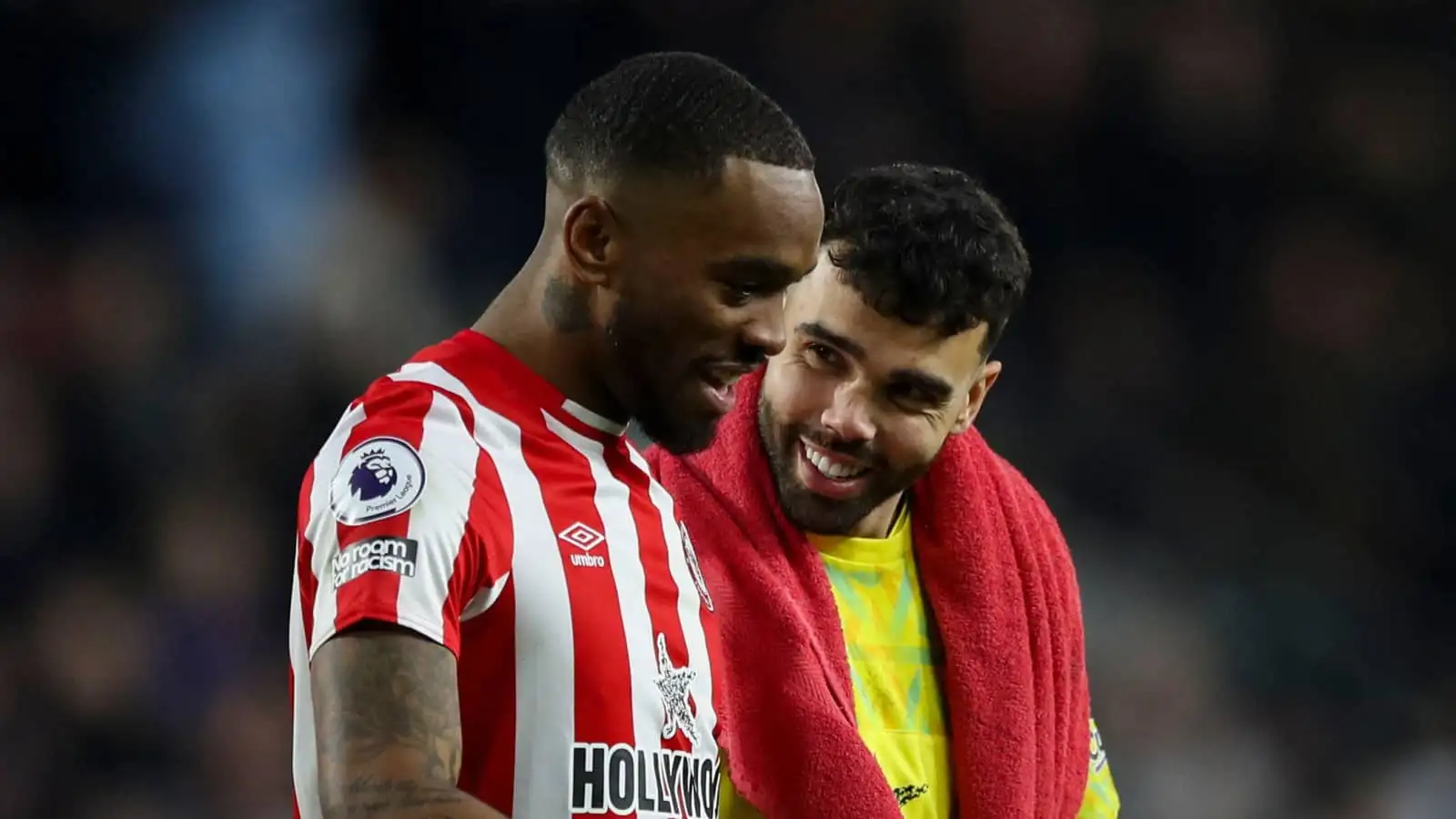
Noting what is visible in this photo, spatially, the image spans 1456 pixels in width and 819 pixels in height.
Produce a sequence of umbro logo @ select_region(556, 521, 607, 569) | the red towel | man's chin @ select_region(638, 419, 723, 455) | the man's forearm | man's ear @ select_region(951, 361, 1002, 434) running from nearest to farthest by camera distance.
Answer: the man's forearm < umbro logo @ select_region(556, 521, 607, 569) < man's chin @ select_region(638, 419, 723, 455) < the red towel < man's ear @ select_region(951, 361, 1002, 434)

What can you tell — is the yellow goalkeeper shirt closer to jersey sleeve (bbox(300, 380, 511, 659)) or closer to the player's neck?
the player's neck

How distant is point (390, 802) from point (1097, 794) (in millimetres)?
1139

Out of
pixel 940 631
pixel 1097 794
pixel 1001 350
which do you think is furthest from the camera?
pixel 1001 350

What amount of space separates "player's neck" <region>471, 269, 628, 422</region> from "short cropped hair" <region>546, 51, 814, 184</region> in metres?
0.12

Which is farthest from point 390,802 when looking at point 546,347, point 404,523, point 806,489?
point 806,489

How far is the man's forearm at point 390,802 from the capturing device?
3.71ft

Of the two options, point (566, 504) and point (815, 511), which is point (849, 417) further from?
point (566, 504)

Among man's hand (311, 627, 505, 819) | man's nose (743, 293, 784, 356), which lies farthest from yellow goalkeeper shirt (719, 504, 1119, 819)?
man's hand (311, 627, 505, 819)

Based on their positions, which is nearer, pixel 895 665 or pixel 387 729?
pixel 387 729

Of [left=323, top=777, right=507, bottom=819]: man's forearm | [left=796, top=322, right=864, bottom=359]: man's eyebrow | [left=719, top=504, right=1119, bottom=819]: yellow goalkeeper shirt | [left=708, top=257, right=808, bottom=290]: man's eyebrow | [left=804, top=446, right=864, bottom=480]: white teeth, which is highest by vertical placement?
[left=708, top=257, right=808, bottom=290]: man's eyebrow

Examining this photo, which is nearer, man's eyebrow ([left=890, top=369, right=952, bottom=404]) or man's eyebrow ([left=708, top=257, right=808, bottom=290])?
man's eyebrow ([left=708, top=257, right=808, bottom=290])

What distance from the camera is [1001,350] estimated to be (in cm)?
360

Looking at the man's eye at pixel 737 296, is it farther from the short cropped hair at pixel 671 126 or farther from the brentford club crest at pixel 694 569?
the brentford club crest at pixel 694 569

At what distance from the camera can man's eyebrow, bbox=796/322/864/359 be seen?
5.90 feet
